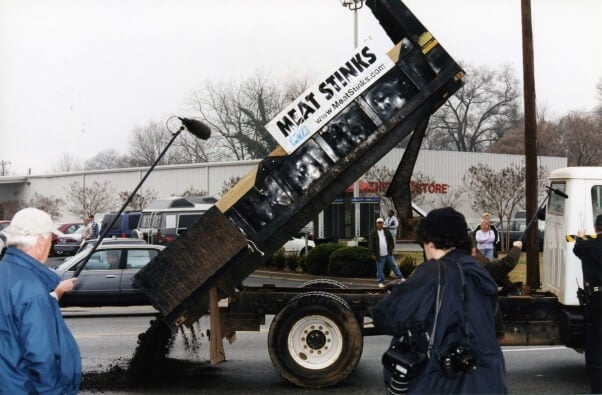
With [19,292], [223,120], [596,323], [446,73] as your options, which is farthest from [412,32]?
[223,120]

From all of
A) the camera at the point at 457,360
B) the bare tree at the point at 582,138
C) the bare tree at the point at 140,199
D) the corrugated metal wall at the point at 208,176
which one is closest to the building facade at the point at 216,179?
the corrugated metal wall at the point at 208,176

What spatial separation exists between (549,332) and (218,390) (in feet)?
11.7

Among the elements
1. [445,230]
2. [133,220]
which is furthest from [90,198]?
[445,230]

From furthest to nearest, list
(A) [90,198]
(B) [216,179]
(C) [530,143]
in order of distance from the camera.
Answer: (A) [90,198] → (B) [216,179] → (C) [530,143]

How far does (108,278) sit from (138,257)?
76cm

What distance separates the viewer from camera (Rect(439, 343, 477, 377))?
3.63 metres

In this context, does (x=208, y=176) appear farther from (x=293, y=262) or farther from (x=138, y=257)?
(x=138, y=257)

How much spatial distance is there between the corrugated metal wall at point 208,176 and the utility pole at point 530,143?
795 inches

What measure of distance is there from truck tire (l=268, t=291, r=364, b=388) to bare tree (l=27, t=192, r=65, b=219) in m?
47.3

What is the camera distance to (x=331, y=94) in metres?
7.38

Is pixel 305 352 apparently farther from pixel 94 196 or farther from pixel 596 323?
pixel 94 196

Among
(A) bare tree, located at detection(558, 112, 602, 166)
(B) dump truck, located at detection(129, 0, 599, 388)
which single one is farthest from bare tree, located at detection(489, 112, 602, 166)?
(B) dump truck, located at detection(129, 0, 599, 388)

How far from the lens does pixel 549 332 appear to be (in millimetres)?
7816

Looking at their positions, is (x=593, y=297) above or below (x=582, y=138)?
below
